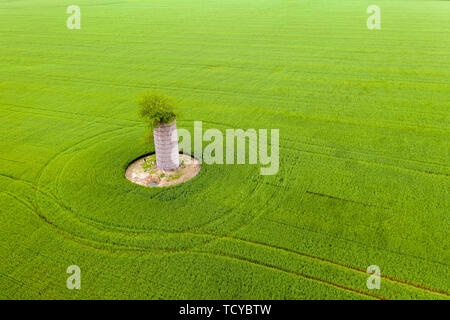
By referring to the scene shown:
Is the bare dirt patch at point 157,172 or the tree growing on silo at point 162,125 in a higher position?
the tree growing on silo at point 162,125

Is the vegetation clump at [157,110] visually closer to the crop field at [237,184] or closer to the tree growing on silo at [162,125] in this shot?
the tree growing on silo at [162,125]

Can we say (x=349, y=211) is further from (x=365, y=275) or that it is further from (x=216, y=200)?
(x=216, y=200)

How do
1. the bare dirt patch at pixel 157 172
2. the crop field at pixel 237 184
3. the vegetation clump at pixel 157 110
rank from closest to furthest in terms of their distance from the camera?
the crop field at pixel 237 184 < the vegetation clump at pixel 157 110 < the bare dirt patch at pixel 157 172

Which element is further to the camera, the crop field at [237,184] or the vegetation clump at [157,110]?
the vegetation clump at [157,110]

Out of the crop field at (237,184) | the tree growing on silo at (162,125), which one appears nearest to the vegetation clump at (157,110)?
the tree growing on silo at (162,125)

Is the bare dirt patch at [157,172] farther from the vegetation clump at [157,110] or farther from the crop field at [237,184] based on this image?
the vegetation clump at [157,110]

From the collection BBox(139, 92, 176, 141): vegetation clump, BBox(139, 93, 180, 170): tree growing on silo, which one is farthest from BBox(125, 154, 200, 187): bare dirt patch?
BBox(139, 92, 176, 141): vegetation clump

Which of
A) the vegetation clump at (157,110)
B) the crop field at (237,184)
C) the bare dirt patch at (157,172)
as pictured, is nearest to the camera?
the crop field at (237,184)
